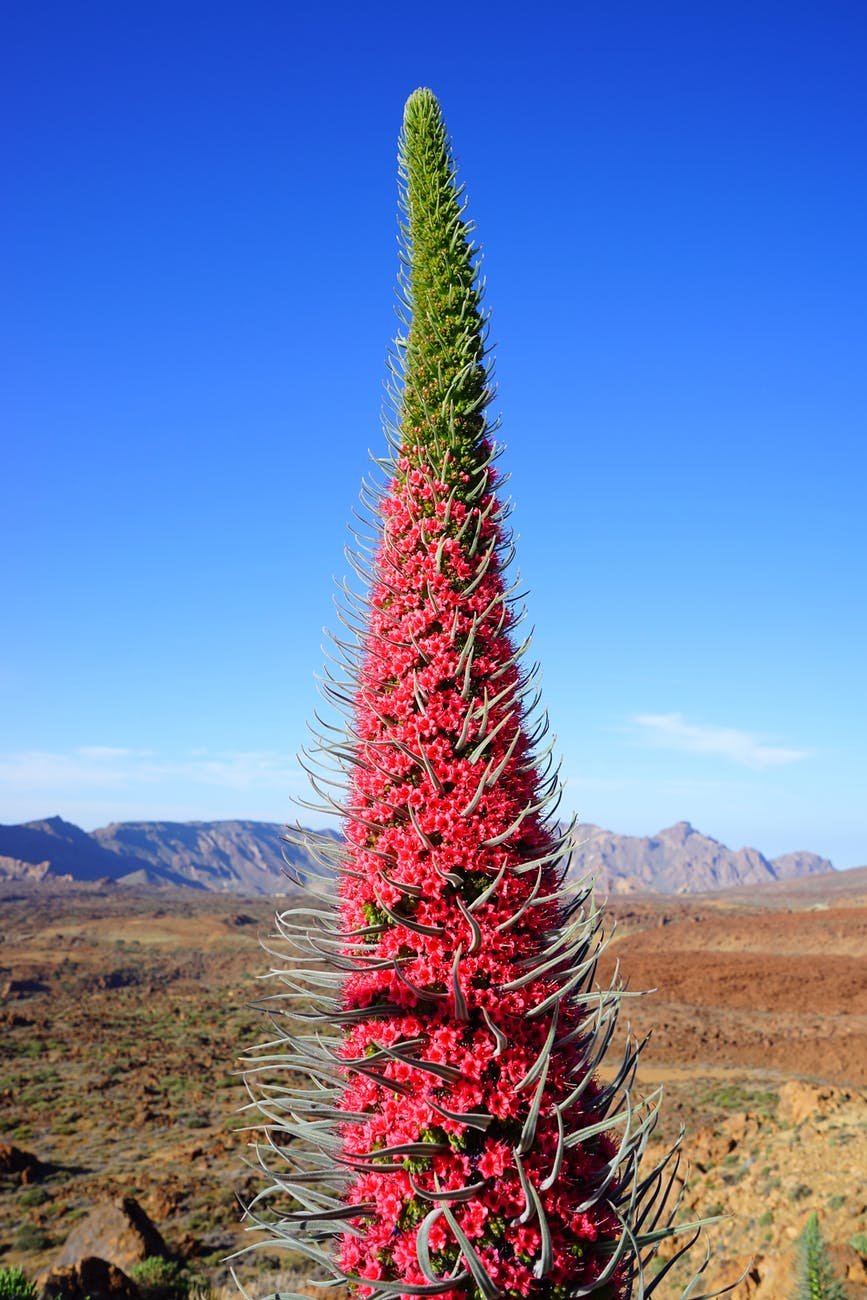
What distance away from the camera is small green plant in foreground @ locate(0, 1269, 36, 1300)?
8.12 m

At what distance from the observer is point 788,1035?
30.7 metres

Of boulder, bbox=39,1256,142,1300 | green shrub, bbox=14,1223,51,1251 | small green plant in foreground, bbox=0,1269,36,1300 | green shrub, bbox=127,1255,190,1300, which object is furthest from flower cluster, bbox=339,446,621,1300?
green shrub, bbox=14,1223,51,1251

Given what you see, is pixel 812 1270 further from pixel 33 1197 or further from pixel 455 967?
pixel 33 1197

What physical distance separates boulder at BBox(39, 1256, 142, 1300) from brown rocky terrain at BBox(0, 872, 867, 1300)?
2693 millimetres

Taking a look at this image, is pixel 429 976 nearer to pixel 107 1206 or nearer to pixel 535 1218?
pixel 535 1218

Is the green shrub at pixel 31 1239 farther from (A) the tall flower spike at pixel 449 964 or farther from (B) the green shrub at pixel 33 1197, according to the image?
(A) the tall flower spike at pixel 449 964

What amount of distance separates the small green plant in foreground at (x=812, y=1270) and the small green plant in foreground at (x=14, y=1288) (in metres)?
7.47

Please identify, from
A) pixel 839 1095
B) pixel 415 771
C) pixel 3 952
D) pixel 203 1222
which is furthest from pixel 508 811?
pixel 3 952

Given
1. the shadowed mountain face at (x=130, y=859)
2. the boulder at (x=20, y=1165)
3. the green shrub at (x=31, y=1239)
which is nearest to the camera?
the green shrub at (x=31, y=1239)

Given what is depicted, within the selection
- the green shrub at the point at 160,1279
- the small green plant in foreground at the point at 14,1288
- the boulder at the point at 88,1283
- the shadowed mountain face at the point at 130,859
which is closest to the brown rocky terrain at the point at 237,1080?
the green shrub at the point at 160,1279

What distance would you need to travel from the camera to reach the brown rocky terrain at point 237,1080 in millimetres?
13242

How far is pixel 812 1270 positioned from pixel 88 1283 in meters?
8.85

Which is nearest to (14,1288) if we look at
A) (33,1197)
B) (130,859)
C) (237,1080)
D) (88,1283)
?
(88,1283)

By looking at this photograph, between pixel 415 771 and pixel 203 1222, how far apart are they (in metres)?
16.6
